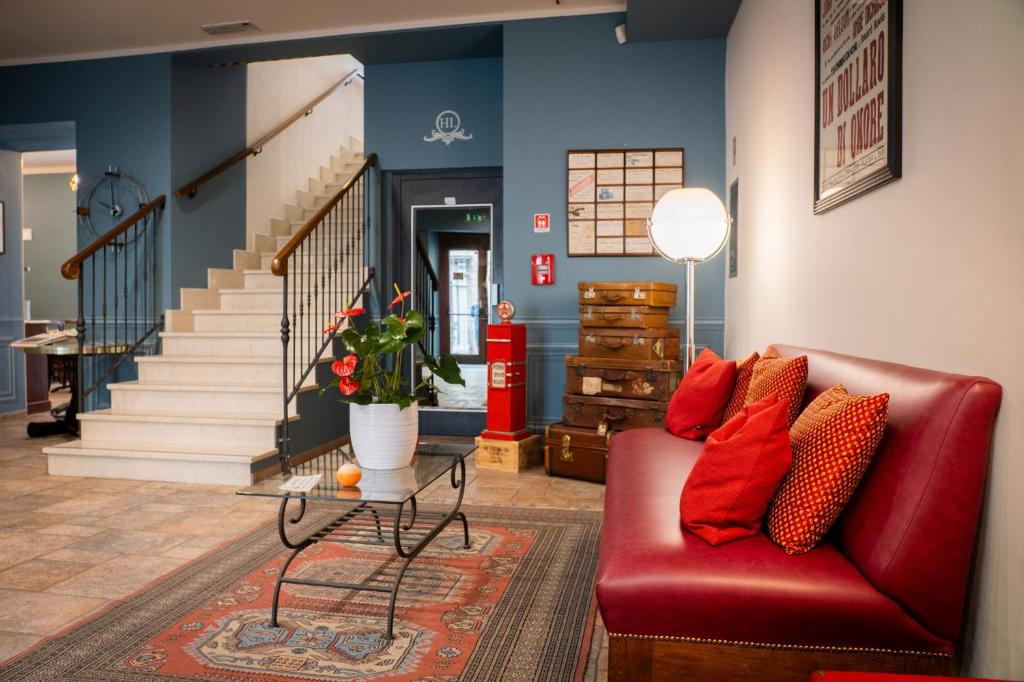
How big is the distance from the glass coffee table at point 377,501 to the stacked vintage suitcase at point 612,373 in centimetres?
128

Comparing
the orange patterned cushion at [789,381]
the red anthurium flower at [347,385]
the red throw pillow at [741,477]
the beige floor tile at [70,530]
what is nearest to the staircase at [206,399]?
the beige floor tile at [70,530]

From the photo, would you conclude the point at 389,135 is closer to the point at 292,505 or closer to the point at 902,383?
the point at 292,505

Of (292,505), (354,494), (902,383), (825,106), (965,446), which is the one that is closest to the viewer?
(965,446)

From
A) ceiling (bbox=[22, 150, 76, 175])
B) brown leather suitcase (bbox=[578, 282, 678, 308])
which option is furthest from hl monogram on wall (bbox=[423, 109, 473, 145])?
ceiling (bbox=[22, 150, 76, 175])

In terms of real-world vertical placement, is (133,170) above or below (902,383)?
above

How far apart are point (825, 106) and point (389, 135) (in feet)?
13.4

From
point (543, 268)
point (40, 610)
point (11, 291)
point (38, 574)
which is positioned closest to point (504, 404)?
point (543, 268)

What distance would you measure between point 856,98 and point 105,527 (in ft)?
12.0

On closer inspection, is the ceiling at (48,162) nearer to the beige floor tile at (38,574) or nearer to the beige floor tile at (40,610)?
the beige floor tile at (38,574)

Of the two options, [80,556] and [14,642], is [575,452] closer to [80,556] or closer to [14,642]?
[80,556]

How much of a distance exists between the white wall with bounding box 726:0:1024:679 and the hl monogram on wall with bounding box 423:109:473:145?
330 centimetres

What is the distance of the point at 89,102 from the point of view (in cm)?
628

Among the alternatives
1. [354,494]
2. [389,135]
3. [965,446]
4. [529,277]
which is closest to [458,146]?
[389,135]

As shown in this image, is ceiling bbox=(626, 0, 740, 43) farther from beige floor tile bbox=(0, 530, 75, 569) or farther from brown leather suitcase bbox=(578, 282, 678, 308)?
beige floor tile bbox=(0, 530, 75, 569)
